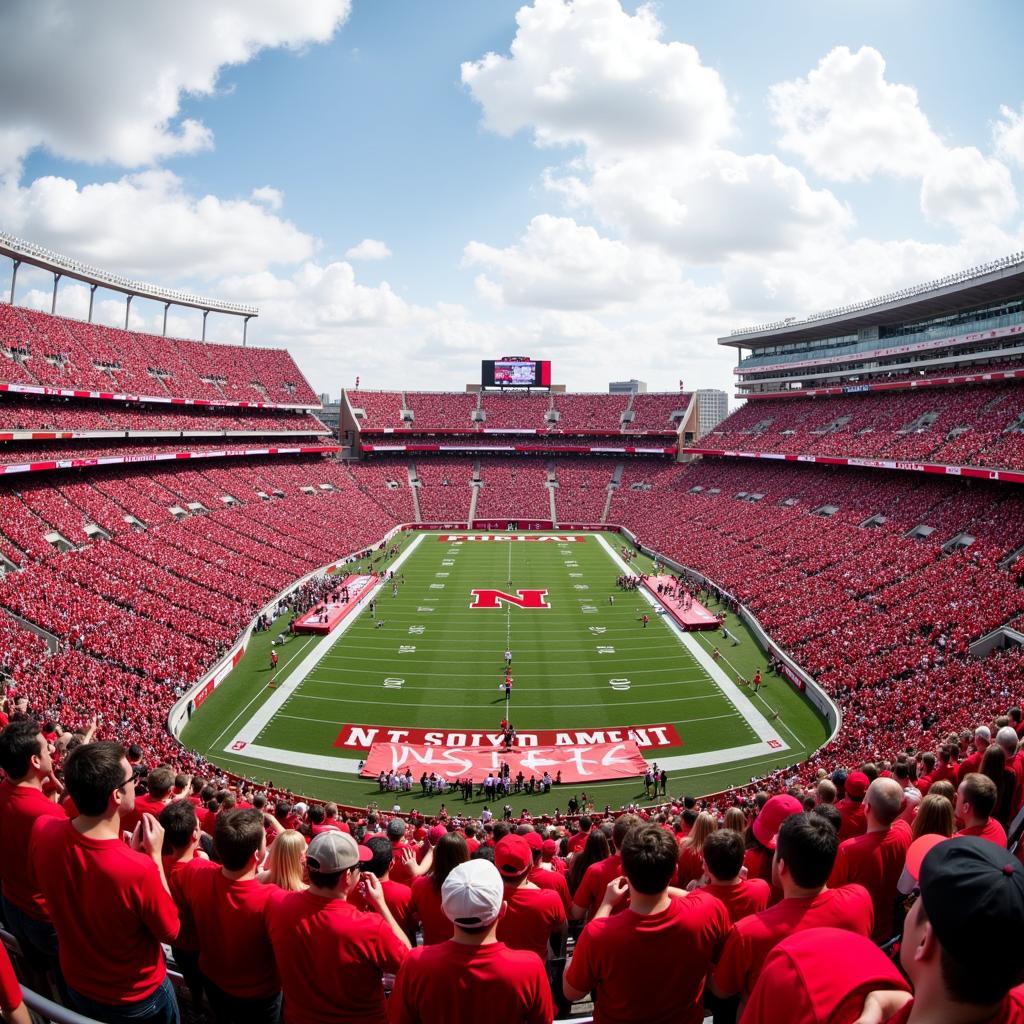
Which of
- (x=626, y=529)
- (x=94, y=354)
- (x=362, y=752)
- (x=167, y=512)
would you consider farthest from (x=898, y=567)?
(x=94, y=354)

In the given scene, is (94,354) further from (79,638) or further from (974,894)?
(974,894)

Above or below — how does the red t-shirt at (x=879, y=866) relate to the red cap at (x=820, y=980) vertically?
below

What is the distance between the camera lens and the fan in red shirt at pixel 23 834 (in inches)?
183

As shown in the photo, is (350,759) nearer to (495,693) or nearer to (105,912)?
(495,693)

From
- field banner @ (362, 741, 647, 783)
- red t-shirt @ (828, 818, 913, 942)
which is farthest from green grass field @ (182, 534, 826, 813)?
red t-shirt @ (828, 818, 913, 942)

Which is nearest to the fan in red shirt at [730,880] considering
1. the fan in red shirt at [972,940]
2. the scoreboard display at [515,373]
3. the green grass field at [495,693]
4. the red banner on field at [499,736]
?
the fan in red shirt at [972,940]

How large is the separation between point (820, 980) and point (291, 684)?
27.7 meters

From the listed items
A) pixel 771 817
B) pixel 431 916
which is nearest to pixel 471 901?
pixel 431 916

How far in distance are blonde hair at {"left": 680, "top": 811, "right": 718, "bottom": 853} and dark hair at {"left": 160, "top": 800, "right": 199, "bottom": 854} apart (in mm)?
3712

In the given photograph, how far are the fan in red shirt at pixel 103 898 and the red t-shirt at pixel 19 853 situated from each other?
92 centimetres

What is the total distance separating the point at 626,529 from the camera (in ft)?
207

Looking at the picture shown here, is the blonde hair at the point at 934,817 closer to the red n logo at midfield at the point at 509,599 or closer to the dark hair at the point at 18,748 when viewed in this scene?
the dark hair at the point at 18,748

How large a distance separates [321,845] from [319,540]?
47.4 meters

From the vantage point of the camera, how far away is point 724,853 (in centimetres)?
438
